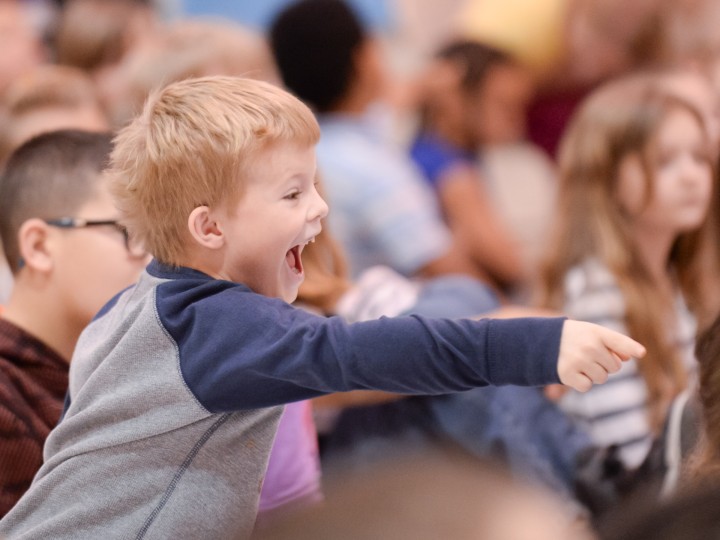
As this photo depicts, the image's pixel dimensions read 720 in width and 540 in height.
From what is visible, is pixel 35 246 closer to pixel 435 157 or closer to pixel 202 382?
pixel 202 382

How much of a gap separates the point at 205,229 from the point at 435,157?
2.45 metres

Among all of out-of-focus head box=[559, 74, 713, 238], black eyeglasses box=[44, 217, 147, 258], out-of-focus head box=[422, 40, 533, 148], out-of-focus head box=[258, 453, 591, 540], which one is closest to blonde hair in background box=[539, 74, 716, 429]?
out-of-focus head box=[559, 74, 713, 238]

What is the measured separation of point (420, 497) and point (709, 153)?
1.81m

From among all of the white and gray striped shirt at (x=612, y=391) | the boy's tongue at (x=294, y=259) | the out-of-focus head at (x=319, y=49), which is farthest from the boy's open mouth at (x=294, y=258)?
the out-of-focus head at (x=319, y=49)

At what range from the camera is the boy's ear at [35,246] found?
165cm

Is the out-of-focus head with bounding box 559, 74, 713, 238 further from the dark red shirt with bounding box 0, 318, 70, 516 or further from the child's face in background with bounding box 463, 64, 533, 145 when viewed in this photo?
the child's face in background with bounding box 463, 64, 533, 145

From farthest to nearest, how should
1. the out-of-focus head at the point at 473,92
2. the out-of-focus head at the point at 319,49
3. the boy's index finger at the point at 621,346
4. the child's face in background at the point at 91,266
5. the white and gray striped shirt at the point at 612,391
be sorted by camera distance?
the out-of-focus head at the point at 473,92 → the out-of-focus head at the point at 319,49 → the white and gray striped shirt at the point at 612,391 → the child's face in background at the point at 91,266 → the boy's index finger at the point at 621,346

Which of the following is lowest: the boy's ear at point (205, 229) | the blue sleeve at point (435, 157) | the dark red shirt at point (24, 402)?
the blue sleeve at point (435, 157)

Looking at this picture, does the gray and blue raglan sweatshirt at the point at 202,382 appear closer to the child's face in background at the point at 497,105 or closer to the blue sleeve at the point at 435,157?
the blue sleeve at the point at 435,157

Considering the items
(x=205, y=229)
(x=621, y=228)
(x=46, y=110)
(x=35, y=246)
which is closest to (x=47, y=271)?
(x=35, y=246)

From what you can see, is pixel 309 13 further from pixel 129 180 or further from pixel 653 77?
pixel 129 180

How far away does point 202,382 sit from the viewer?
3.86ft

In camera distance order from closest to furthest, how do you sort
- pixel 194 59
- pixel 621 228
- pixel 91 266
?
1. pixel 91 266
2. pixel 621 228
3. pixel 194 59

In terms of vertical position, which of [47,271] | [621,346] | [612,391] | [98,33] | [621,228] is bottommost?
[612,391]
